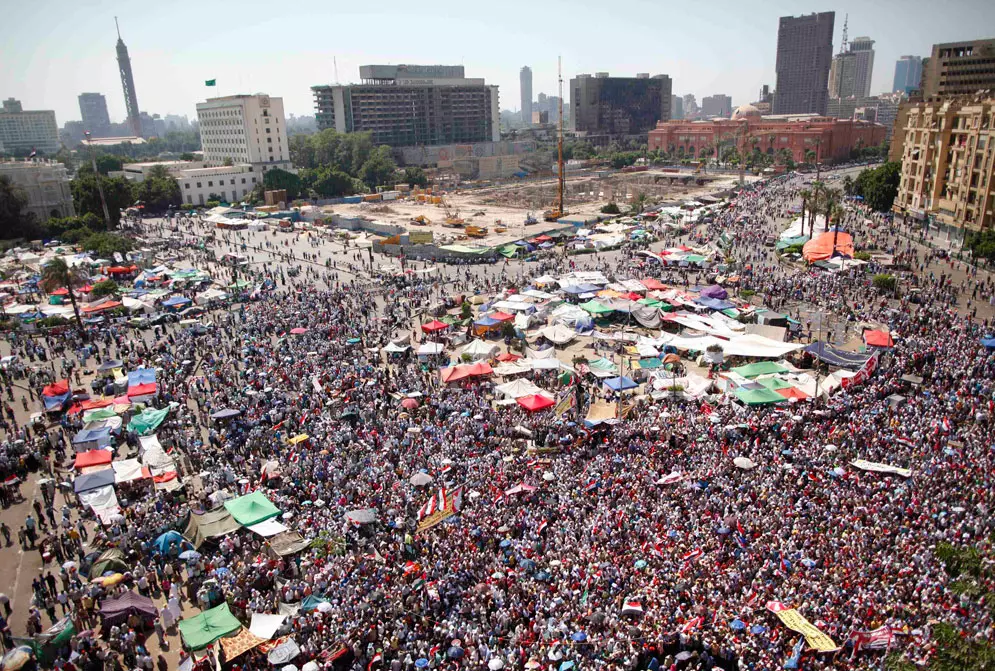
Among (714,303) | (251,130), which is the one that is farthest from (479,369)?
(251,130)

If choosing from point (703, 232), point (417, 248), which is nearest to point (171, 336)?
point (417, 248)

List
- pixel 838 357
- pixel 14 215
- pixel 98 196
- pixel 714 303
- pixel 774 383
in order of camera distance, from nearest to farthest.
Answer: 1. pixel 774 383
2. pixel 838 357
3. pixel 714 303
4. pixel 14 215
5. pixel 98 196

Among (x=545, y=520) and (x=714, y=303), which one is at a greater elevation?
(x=714, y=303)

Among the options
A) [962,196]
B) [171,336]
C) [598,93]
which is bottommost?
[171,336]

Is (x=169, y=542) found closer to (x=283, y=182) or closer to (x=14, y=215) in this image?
(x=14, y=215)

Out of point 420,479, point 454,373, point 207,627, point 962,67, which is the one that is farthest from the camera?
point 962,67

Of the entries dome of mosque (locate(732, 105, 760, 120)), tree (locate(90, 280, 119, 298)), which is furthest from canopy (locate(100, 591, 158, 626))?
dome of mosque (locate(732, 105, 760, 120))

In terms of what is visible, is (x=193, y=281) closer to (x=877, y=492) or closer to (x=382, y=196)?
(x=877, y=492)

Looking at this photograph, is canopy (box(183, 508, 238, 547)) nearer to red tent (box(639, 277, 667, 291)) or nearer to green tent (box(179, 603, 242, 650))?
green tent (box(179, 603, 242, 650))
